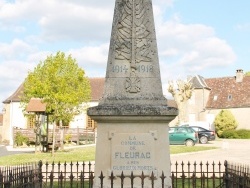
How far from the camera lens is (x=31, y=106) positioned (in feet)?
93.9

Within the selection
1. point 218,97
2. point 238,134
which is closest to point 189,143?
point 238,134

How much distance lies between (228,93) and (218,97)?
1.60 metres

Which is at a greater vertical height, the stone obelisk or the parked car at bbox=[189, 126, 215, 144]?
the stone obelisk

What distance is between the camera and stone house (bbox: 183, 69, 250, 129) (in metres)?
56.2

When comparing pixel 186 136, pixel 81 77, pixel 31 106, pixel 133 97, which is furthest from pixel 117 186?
pixel 81 77

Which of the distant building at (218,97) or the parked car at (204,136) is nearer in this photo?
the parked car at (204,136)

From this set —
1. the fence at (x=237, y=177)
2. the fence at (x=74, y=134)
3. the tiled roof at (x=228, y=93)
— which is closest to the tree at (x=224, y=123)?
the tiled roof at (x=228, y=93)

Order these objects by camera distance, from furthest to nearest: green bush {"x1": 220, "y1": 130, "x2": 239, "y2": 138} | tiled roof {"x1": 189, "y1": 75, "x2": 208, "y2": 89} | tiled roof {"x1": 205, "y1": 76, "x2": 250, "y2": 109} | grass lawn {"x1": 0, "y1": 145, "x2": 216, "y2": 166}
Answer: tiled roof {"x1": 189, "y1": 75, "x2": 208, "y2": 89} → tiled roof {"x1": 205, "y1": 76, "x2": 250, "y2": 109} → green bush {"x1": 220, "y1": 130, "x2": 239, "y2": 138} → grass lawn {"x1": 0, "y1": 145, "x2": 216, "y2": 166}

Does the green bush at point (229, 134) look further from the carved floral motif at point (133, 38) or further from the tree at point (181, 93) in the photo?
the carved floral motif at point (133, 38)

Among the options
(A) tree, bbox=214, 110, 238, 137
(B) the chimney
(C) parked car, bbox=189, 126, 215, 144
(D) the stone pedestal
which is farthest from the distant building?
(D) the stone pedestal

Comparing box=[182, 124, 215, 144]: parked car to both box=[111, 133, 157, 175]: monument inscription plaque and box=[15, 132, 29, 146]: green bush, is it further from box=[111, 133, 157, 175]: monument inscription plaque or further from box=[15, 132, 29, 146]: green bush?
box=[111, 133, 157, 175]: monument inscription plaque

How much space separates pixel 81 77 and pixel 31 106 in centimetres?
1017

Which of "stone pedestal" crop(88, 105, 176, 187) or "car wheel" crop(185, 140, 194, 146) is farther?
"car wheel" crop(185, 140, 194, 146)

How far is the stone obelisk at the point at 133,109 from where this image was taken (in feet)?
23.8
